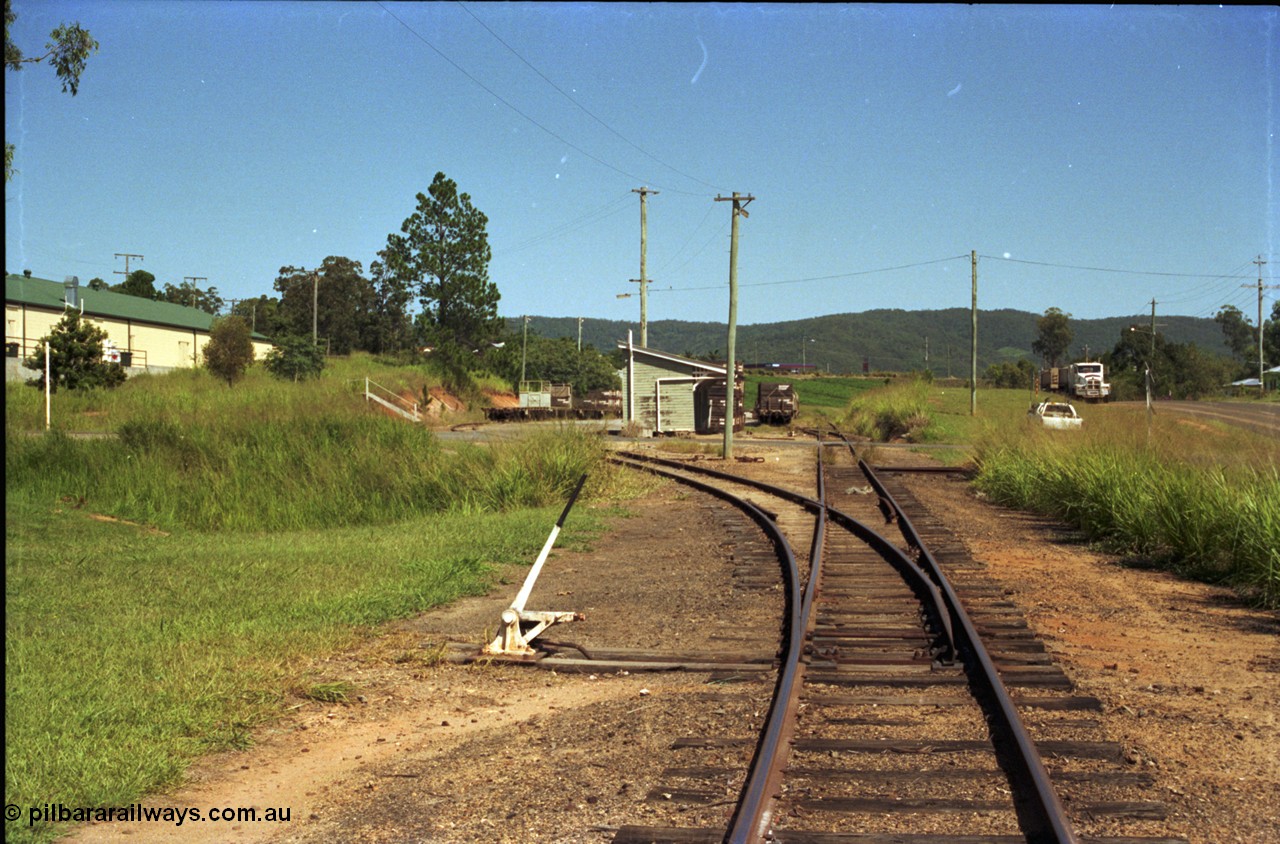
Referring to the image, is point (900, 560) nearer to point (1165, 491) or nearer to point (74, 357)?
point (1165, 491)

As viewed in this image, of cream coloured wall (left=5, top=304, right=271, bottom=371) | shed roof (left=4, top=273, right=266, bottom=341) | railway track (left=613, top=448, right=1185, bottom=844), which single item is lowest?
railway track (left=613, top=448, right=1185, bottom=844)

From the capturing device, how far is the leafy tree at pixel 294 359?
211ft

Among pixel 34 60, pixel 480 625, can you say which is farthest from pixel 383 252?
pixel 480 625

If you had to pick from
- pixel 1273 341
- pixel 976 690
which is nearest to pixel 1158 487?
pixel 976 690

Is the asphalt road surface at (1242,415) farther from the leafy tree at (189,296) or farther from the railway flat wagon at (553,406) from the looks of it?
the leafy tree at (189,296)

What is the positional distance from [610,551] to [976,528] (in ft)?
18.1

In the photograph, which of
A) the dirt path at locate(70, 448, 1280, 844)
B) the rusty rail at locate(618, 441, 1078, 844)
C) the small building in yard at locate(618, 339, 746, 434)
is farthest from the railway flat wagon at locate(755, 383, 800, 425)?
the dirt path at locate(70, 448, 1280, 844)

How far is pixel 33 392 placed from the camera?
41062 mm

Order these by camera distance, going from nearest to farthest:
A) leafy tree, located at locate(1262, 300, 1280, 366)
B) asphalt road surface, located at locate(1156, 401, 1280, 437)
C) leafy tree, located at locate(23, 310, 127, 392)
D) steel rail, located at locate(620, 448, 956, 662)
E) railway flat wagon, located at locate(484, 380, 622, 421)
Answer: steel rail, located at locate(620, 448, 956, 662) < asphalt road surface, located at locate(1156, 401, 1280, 437) < leafy tree, located at locate(23, 310, 127, 392) < railway flat wagon, located at locate(484, 380, 622, 421) < leafy tree, located at locate(1262, 300, 1280, 366)

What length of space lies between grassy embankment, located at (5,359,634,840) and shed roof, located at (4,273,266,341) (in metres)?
33.0

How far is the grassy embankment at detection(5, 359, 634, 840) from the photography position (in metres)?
5.92

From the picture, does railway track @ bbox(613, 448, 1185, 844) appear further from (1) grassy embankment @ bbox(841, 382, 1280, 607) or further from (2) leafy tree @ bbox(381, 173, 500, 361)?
(2) leafy tree @ bbox(381, 173, 500, 361)

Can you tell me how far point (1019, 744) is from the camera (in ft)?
17.5

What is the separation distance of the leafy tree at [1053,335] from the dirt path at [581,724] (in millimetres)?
138559
